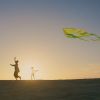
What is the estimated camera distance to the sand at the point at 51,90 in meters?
16.0

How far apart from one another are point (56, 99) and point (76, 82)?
363cm

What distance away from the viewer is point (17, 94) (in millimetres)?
16344

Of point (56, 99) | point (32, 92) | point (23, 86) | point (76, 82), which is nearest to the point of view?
point (56, 99)

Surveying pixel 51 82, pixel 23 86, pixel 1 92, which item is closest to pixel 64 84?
pixel 51 82

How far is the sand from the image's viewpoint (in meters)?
16.0

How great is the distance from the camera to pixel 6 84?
60.1 ft

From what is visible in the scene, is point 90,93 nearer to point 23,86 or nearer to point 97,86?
point 97,86

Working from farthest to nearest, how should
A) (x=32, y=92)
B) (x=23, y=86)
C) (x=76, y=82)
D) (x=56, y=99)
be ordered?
(x=76, y=82) < (x=23, y=86) < (x=32, y=92) < (x=56, y=99)

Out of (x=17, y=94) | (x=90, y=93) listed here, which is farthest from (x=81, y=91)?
(x=17, y=94)

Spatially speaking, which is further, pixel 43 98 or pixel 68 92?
pixel 68 92

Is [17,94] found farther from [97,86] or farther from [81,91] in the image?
[97,86]

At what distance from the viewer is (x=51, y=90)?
17188mm

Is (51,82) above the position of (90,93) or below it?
above

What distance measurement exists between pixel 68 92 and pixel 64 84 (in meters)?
1.76
